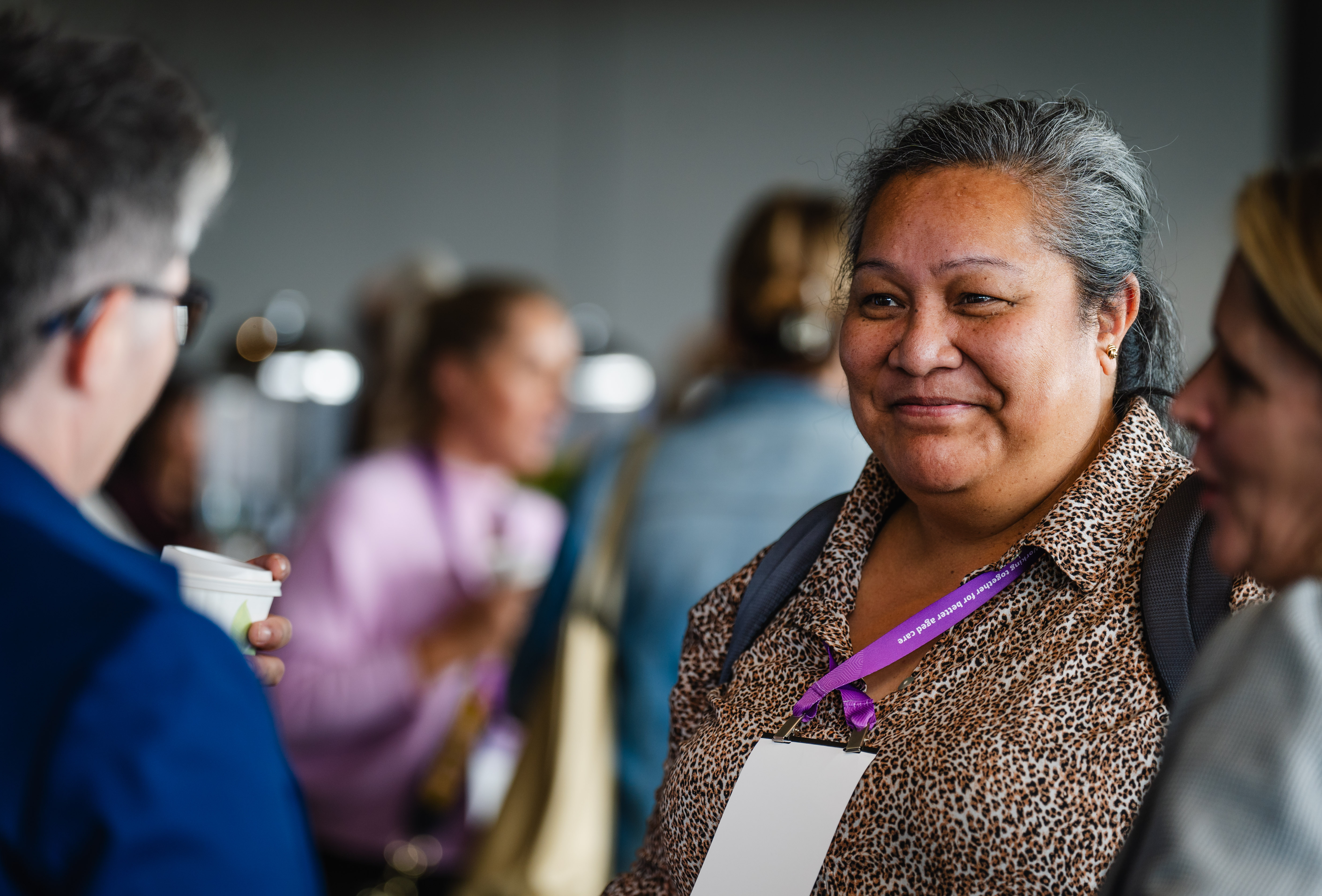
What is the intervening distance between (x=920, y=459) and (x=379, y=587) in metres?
1.94

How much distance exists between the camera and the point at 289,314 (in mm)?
6723

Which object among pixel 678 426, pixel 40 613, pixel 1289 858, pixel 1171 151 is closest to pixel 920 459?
pixel 1289 858

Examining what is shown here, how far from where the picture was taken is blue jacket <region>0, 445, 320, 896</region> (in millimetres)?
871

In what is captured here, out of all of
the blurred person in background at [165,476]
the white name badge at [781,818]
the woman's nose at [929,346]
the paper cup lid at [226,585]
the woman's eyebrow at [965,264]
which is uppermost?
the woman's eyebrow at [965,264]

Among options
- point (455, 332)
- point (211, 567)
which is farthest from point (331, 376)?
point (211, 567)

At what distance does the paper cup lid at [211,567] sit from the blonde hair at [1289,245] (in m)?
1.05

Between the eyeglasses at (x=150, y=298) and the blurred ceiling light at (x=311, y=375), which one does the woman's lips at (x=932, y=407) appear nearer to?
the eyeglasses at (x=150, y=298)

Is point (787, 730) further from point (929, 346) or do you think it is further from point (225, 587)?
point (225, 587)

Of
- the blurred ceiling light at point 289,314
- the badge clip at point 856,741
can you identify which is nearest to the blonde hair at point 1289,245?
the badge clip at point 856,741

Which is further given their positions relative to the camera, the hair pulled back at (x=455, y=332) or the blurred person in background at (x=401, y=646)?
the hair pulled back at (x=455, y=332)

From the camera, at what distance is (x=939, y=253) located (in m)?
1.35

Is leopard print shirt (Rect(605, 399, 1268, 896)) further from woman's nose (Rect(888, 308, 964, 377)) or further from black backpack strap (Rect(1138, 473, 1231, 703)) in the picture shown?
woman's nose (Rect(888, 308, 964, 377))

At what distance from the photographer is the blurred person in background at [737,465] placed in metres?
2.29

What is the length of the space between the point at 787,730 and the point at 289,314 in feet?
19.5
